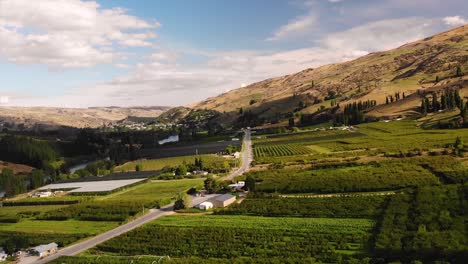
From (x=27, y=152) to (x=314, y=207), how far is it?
134418 mm

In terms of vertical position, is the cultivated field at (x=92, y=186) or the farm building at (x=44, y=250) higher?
the cultivated field at (x=92, y=186)

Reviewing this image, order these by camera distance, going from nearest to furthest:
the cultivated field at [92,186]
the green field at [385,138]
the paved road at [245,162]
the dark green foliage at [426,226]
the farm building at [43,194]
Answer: the dark green foliage at [426,226] → the farm building at [43,194] → the cultivated field at [92,186] → the paved road at [245,162] → the green field at [385,138]

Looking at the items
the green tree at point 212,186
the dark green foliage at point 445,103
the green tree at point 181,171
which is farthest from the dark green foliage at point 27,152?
the dark green foliage at point 445,103

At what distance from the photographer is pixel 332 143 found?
114 meters

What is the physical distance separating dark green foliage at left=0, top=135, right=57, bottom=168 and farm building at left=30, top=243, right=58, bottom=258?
106 meters

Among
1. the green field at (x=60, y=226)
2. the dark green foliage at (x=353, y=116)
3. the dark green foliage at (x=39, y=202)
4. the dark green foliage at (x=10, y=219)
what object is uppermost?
the dark green foliage at (x=353, y=116)

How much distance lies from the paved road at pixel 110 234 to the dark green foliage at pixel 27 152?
330 feet

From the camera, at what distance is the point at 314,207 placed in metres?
54.3

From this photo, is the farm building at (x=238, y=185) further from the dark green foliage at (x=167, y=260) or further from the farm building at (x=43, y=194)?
the farm building at (x=43, y=194)

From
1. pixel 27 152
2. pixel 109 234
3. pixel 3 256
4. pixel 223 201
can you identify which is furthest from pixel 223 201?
pixel 27 152

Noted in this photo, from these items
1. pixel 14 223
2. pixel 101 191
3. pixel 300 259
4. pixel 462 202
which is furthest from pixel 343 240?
pixel 101 191

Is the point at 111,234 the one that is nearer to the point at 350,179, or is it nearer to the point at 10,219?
the point at 10,219

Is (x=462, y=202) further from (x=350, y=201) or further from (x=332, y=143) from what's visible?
(x=332, y=143)

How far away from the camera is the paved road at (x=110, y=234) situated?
47897 mm
